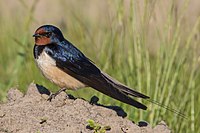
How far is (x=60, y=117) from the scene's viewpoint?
5.14 metres

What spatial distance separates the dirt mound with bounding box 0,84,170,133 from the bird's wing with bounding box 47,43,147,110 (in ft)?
0.45

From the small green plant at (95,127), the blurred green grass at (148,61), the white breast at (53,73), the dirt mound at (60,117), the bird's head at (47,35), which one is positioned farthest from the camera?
the blurred green grass at (148,61)

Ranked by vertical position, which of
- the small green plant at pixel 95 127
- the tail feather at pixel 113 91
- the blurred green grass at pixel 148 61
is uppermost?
the blurred green grass at pixel 148 61

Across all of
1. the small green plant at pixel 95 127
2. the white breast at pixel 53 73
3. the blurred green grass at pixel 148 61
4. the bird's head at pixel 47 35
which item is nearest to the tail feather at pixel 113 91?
the white breast at pixel 53 73

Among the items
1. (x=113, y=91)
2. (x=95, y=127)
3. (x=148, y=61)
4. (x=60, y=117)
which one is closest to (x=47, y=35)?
(x=113, y=91)

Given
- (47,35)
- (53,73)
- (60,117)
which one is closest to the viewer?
(60,117)

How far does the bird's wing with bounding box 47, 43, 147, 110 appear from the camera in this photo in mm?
5531

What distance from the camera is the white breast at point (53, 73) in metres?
5.49

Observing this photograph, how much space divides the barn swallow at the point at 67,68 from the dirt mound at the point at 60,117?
5.5 inches

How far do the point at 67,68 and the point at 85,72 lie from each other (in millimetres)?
128

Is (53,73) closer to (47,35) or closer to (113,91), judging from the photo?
(47,35)

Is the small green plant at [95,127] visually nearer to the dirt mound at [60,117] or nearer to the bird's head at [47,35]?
the dirt mound at [60,117]

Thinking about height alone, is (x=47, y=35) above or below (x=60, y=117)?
above

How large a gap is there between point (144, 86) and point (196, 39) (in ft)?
2.01
